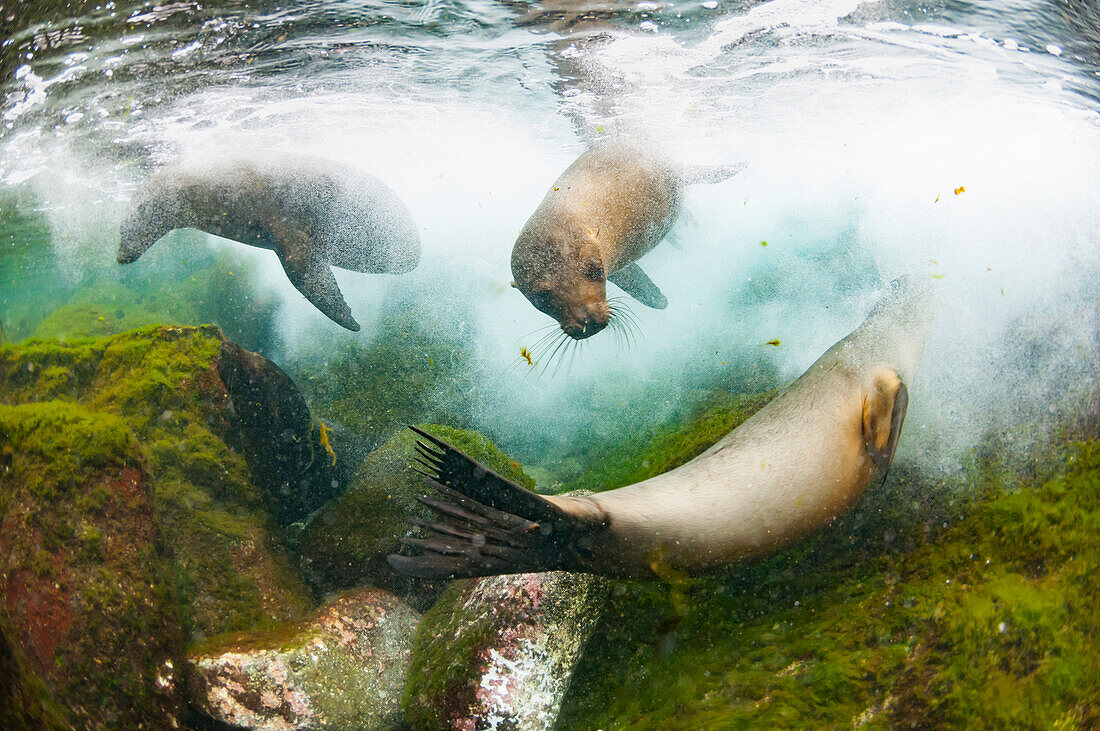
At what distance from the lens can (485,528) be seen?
2.17 m

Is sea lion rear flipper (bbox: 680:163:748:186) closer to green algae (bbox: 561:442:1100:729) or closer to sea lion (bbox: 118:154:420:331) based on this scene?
sea lion (bbox: 118:154:420:331)

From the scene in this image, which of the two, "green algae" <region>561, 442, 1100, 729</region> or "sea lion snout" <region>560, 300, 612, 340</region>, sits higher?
"sea lion snout" <region>560, 300, 612, 340</region>

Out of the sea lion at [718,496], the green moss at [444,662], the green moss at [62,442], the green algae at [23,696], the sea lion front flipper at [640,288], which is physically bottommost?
the sea lion front flipper at [640,288]

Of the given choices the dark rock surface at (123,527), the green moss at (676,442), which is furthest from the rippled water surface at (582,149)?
the dark rock surface at (123,527)

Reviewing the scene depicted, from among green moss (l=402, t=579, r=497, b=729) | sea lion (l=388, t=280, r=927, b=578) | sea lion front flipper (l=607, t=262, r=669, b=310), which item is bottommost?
sea lion front flipper (l=607, t=262, r=669, b=310)

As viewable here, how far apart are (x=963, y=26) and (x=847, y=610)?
4963mm

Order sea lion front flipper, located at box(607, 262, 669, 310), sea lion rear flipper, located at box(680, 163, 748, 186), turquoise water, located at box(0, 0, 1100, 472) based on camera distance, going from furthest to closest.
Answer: sea lion rear flipper, located at box(680, 163, 748, 186)
sea lion front flipper, located at box(607, 262, 669, 310)
turquoise water, located at box(0, 0, 1100, 472)

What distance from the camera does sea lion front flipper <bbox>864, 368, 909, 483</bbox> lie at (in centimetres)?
274

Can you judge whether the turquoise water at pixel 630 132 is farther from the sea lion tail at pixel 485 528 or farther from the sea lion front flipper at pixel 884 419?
the sea lion tail at pixel 485 528

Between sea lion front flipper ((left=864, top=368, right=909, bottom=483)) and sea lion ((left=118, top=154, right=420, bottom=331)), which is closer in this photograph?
sea lion front flipper ((left=864, top=368, right=909, bottom=483))

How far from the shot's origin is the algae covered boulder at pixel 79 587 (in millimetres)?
2213

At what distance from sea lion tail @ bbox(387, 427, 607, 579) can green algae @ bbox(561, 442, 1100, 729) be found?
0.60 m

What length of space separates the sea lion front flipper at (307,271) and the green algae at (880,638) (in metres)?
3.52

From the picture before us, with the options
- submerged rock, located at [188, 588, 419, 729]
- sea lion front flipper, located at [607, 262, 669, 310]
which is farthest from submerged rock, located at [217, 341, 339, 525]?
sea lion front flipper, located at [607, 262, 669, 310]
